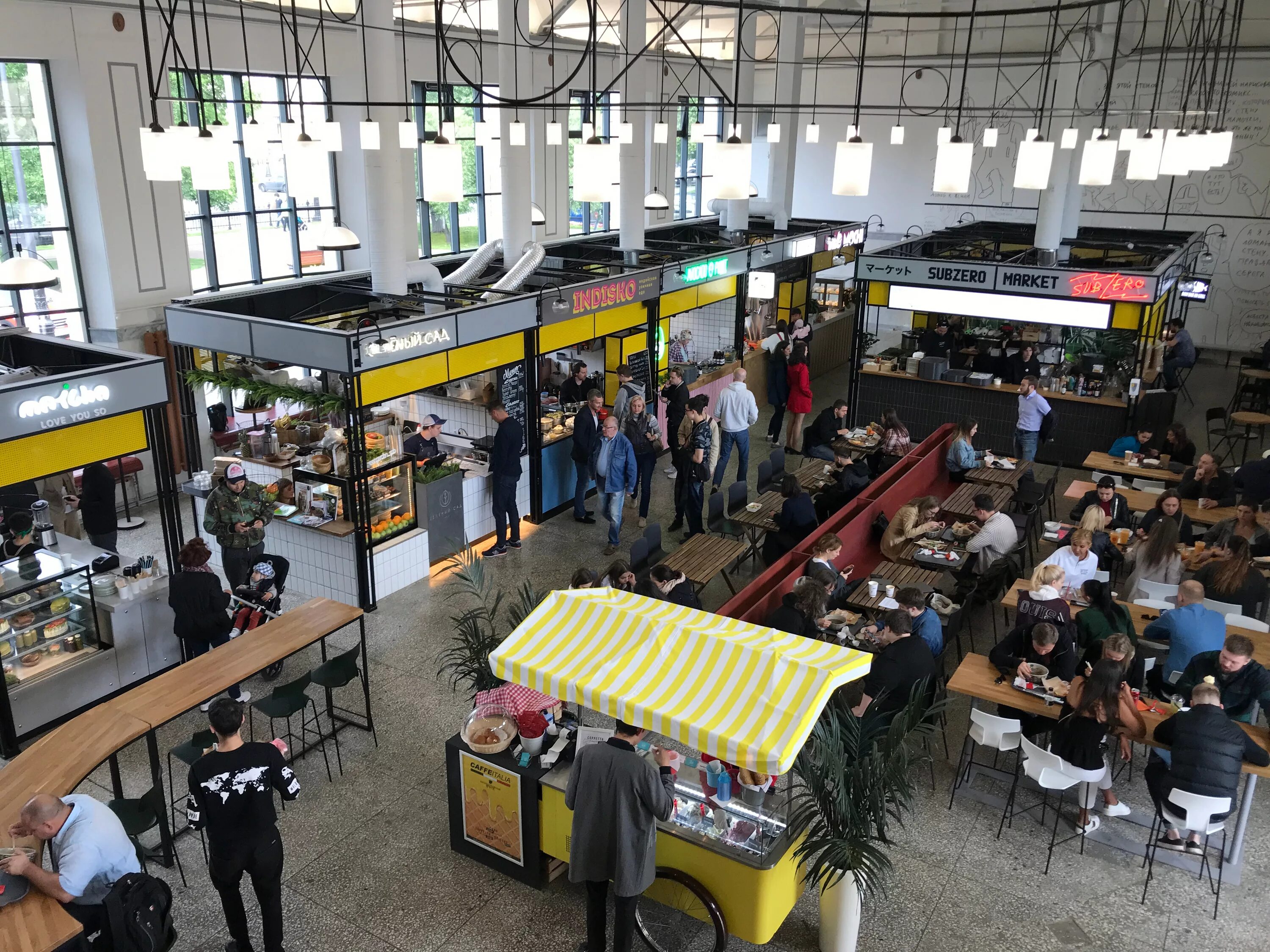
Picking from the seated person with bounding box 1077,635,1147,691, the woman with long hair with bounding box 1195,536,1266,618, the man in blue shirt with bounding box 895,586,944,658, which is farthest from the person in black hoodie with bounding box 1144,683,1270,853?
the woman with long hair with bounding box 1195,536,1266,618

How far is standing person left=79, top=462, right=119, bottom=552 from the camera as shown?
9547 millimetres

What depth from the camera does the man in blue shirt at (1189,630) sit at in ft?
22.2

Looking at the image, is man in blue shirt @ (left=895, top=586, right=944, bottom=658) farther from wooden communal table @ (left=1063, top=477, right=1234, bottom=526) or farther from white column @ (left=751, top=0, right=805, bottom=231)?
white column @ (left=751, top=0, right=805, bottom=231)

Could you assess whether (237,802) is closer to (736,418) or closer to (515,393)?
(515,393)

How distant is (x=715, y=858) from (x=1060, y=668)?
9.34 feet

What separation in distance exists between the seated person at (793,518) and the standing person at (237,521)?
4.62m

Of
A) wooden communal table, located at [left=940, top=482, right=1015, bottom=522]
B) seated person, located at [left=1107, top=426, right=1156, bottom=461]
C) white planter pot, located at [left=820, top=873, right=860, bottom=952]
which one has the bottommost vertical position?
white planter pot, located at [left=820, top=873, right=860, bottom=952]

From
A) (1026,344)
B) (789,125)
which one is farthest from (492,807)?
(789,125)

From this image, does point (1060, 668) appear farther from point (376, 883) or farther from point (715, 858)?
point (376, 883)

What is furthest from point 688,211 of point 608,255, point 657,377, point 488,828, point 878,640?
point 488,828

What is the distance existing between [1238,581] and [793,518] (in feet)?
11.7

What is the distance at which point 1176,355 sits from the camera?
15117mm

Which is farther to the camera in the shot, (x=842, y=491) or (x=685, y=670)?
(x=842, y=491)

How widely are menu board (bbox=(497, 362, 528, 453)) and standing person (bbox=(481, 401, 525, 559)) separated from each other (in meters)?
0.29
